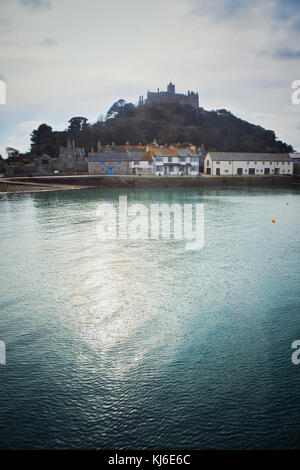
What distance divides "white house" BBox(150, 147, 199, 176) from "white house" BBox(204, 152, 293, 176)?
189 inches

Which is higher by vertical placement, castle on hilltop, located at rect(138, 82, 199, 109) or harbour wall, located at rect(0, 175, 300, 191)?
castle on hilltop, located at rect(138, 82, 199, 109)

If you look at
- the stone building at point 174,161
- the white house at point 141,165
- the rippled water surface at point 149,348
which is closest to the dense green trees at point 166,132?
the white house at point 141,165

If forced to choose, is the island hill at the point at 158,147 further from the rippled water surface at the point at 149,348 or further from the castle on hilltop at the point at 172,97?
the rippled water surface at the point at 149,348

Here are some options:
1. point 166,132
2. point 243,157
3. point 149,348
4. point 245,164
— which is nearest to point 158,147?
point 243,157

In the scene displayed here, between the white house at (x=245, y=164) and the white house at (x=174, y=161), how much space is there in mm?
4790

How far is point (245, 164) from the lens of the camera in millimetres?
85375

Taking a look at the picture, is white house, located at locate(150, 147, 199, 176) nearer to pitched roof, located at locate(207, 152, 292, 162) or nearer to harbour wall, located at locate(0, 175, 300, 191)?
pitched roof, located at locate(207, 152, 292, 162)

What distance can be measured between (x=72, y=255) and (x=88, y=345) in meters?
9.70

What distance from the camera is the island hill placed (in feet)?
262

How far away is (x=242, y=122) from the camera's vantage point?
139250mm

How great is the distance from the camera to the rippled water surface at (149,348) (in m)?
7.09

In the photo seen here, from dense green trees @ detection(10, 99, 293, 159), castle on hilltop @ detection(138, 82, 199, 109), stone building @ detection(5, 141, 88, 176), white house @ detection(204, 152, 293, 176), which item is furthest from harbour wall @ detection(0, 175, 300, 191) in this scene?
castle on hilltop @ detection(138, 82, 199, 109)

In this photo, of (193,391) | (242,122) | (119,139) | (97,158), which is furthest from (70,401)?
(242,122)

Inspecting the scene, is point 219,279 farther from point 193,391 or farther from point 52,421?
point 52,421
